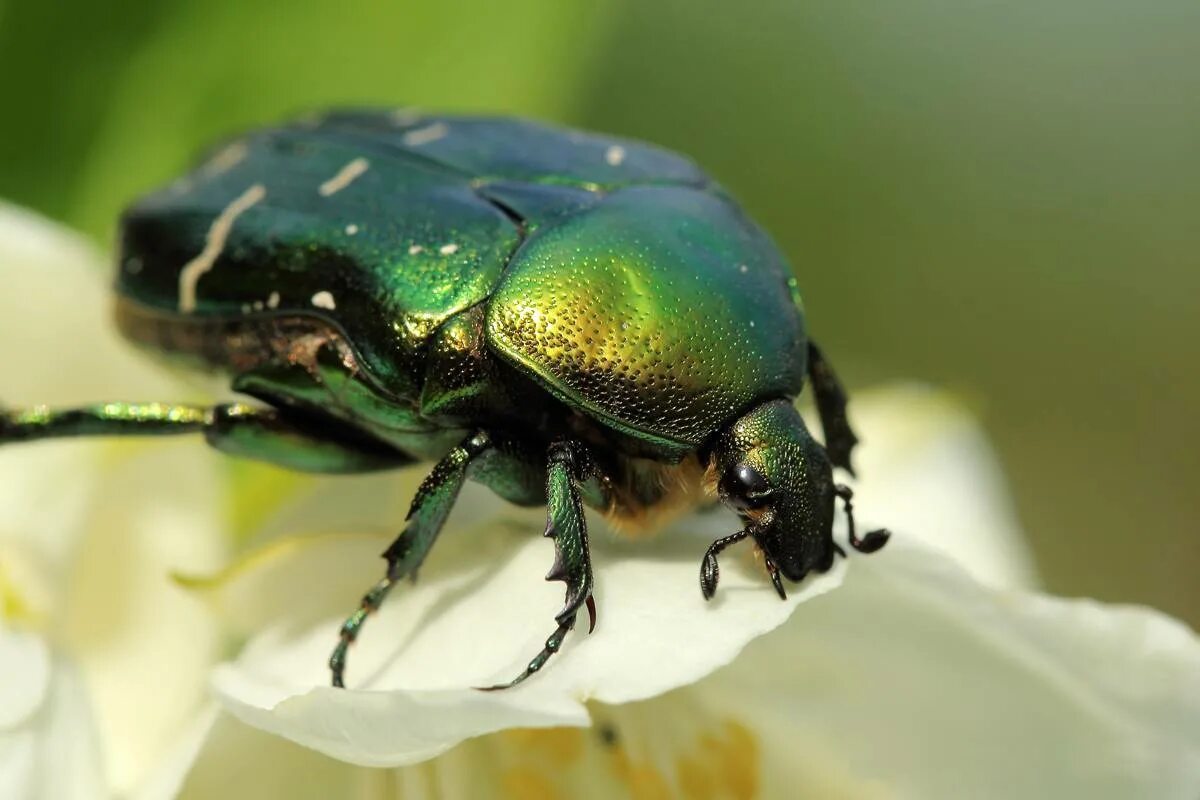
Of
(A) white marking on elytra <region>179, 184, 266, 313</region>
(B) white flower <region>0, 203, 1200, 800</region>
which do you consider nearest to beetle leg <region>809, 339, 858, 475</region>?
(B) white flower <region>0, 203, 1200, 800</region>

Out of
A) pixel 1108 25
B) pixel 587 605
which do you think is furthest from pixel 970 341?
pixel 587 605

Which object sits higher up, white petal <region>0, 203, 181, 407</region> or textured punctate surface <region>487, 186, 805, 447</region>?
textured punctate surface <region>487, 186, 805, 447</region>

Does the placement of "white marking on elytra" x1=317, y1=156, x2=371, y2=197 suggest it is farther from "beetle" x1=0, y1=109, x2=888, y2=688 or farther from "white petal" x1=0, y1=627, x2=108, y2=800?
"white petal" x1=0, y1=627, x2=108, y2=800

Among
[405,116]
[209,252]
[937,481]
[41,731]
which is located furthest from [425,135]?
[937,481]

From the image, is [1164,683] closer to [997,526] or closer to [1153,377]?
[997,526]

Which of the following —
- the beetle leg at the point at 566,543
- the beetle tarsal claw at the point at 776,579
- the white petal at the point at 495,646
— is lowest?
the white petal at the point at 495,646

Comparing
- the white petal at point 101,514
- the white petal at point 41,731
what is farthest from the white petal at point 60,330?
the white petal at point 41,731

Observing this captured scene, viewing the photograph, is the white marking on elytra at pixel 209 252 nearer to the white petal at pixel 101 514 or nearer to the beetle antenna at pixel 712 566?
the white petal at pixel 101 514

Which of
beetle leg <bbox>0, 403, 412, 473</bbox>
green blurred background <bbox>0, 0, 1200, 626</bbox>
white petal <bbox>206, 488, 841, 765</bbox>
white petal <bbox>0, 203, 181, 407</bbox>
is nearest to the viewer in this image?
white petal <bbox>206, 488, 841, 765</bbox>
